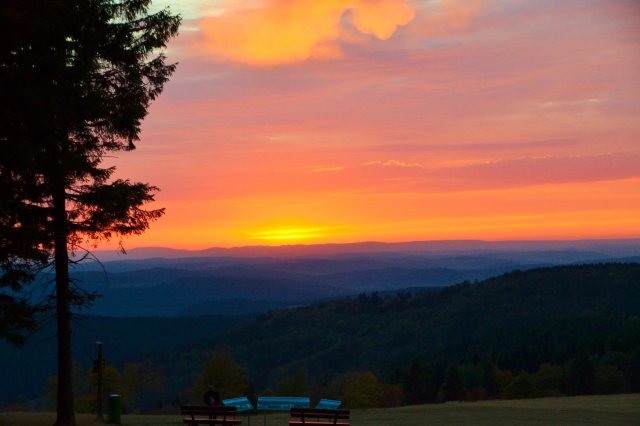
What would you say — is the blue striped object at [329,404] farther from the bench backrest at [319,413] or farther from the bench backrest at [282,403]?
the bench backrest at [319,413]

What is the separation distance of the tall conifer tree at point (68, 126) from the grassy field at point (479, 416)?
3843 mm

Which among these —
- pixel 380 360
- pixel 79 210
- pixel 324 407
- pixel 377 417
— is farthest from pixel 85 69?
pixel 380 360

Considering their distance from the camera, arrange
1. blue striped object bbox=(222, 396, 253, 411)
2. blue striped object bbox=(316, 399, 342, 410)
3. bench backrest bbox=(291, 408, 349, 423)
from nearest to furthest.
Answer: bench backrest bbox=(291, 408, 349, 423)
blue striped object bbox=(222, 396, 253, 411)
blue striped object bbox=(316, 399, 342, 410)

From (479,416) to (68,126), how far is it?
15402 mm

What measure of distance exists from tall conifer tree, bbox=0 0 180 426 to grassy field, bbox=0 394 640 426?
3843mm

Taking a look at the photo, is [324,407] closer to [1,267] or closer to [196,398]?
[1,267]

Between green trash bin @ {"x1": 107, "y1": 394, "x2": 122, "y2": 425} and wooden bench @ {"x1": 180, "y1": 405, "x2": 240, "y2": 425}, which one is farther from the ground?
wooden bench @ {"x1": 180, "y1": 405, "x2": 240, "y2": 425}

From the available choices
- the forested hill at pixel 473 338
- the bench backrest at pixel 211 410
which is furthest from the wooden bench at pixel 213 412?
the forested hill at pixel 473 338

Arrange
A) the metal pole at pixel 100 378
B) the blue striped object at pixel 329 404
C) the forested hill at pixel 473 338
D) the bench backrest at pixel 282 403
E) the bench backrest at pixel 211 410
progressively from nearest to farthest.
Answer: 1. the bench backrest at pixel 211 410
2. the blue striped object at pixel 329 404
3. the bench backrest at pixel 282 403
4. the metal pole at pixel 100 378
5. the forested hill at pixel 473 338

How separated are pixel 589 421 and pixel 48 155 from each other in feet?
56.7

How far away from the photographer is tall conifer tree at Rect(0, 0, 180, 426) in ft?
69.2

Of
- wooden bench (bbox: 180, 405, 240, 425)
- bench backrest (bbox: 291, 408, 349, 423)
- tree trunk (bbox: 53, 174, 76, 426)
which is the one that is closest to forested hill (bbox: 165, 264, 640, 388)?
tree trunk (bbox: 53, 174, 76, 426)

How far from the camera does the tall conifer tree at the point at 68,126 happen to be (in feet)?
69.2

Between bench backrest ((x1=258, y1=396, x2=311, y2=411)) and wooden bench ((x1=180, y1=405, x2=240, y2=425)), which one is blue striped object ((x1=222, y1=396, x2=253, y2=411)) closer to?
wooden bench ((x1=180, y1=405, x2=240, y2=425))
